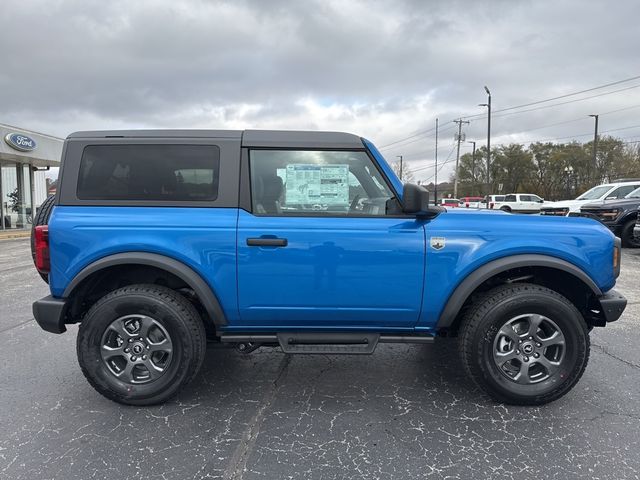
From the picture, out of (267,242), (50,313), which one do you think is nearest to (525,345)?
(267,242)

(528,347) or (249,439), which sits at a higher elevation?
(528,347)

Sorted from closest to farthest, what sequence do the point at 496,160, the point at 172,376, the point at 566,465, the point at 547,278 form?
the point at 566,465
the point at 172,376
the point at 547,278
the point at 496,160

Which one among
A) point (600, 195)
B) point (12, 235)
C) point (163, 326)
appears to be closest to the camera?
point (163, 326)

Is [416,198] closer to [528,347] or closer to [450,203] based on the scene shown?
[528,347]

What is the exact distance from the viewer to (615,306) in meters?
3.11

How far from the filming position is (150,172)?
3182 mm

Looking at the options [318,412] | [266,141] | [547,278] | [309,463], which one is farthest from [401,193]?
[309,463]

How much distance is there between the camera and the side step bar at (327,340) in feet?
10.3

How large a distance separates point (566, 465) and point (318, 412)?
59.0 inches

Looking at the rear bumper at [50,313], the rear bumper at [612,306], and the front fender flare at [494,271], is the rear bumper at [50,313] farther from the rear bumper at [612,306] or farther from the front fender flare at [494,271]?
the rear bumper at [612,306]

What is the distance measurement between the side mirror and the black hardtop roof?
1.67ft

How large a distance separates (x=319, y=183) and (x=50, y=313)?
2034mm

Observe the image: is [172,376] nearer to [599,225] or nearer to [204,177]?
[204,177]

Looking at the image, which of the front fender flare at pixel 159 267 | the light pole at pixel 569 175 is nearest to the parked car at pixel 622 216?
the front fender flare at pixel 159 267
